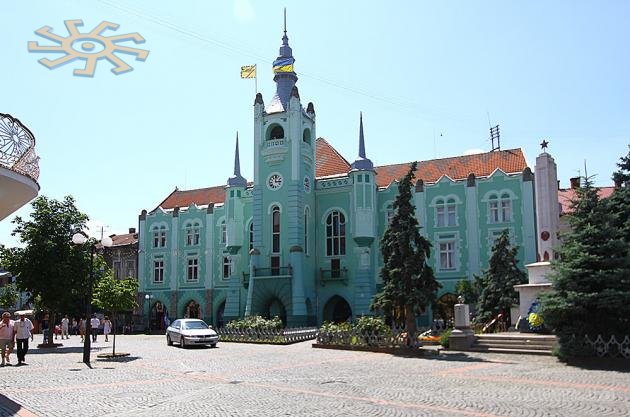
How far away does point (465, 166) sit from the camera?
46344 millimetres

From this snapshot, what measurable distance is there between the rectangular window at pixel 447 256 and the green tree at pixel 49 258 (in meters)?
24.1

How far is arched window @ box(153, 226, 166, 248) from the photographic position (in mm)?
56406

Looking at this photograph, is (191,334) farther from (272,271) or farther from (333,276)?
(333,276)

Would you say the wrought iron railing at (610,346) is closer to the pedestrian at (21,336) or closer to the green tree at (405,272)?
the green tree at (405,272)

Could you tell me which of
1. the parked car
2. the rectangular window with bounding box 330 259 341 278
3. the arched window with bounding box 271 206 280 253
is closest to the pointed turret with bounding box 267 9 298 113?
the arched window with bounding box 271 206 280 253

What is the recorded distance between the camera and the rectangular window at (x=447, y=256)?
143 ft

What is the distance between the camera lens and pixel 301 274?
44219 millimetres

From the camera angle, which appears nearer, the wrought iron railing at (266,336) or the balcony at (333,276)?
the wrought iron railing at (266,336)

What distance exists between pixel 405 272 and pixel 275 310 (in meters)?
22.5

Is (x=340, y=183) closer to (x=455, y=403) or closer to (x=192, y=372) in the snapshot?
(x=192, y=372)

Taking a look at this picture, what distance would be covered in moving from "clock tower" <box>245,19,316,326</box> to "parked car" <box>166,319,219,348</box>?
1263cm

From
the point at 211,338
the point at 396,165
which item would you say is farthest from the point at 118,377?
the point at 396,165

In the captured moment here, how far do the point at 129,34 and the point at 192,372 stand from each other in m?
10.0

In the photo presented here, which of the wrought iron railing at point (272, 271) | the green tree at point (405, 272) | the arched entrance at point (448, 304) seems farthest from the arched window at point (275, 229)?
the green tree at point (405, 272)
